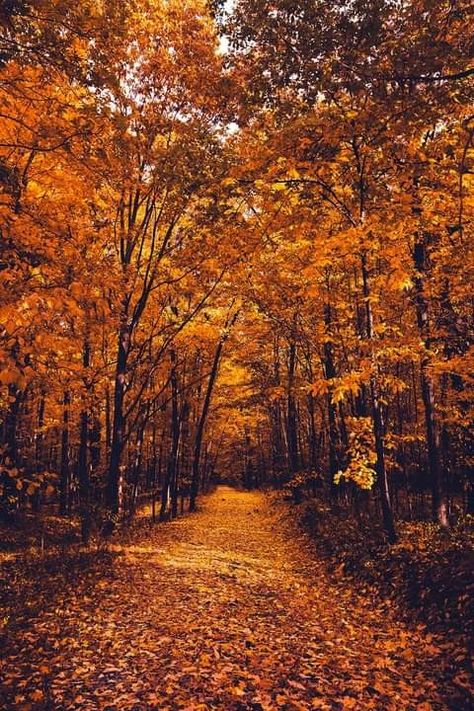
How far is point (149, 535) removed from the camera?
15.0 metres

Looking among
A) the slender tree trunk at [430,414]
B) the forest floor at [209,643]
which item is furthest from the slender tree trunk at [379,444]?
the slender tree trunk at [430,414]

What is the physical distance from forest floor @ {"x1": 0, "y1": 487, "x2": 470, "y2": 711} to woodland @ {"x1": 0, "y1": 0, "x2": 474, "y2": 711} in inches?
1.7

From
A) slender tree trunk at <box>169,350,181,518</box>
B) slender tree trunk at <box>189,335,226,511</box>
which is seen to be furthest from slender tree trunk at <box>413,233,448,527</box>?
slender tree trunk at <box>169,350,181,518</box>

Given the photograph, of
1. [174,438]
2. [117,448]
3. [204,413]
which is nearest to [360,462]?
[117,448]

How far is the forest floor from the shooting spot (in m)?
4.73

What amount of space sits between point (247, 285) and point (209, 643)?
10.6 meters

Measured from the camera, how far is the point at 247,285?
14.7 metres

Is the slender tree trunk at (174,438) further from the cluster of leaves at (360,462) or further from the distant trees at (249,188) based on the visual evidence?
the cluster of leaves at (360,462)

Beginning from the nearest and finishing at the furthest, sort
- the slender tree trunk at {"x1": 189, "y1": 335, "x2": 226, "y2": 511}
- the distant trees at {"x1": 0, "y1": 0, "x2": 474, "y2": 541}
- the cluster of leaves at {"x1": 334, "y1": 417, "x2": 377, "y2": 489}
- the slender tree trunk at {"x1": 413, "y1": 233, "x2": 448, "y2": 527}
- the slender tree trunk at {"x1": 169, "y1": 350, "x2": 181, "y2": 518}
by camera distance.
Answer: the distant trees at {"x1": 0, "y1": 0, "x2": 474, "y2": 541} < the cluster of leaves at {"x1": 334, "y1": 417, "x2": 377, "y2": 489} < the slender tree trunk at {"x1": 413, "y1": 233, "x2": 448, "y2": 527} < the slender tree trunk at {"x1": 169, "y1": 350, "x2": 181, "y2": 518} < the slender tree trunk at {"x1": 189, "y1": 335, "x2": 226, "y2": 511}

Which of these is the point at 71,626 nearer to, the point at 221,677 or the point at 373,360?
the point at 221,677

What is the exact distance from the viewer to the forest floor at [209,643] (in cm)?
473

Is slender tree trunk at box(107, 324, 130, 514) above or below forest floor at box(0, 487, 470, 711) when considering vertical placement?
above

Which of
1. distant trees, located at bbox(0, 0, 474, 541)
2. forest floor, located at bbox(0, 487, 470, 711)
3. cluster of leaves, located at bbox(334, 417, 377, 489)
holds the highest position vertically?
distant trees, located at bbox(0, 0, 474, 541)

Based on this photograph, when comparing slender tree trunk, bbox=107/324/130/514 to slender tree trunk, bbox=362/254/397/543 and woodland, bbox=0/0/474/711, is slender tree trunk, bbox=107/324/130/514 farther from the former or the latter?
slender tree trunk, bbox=362/254/397/543
